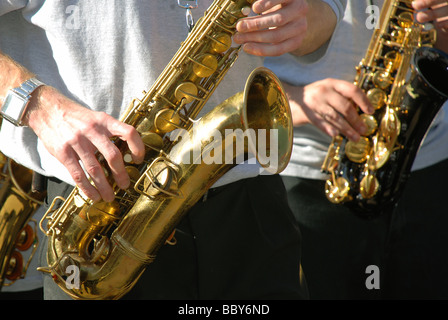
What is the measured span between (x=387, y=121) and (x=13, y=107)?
5.26 ft

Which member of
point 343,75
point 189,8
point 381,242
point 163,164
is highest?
point 189,8

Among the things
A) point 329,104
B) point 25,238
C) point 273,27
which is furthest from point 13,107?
point 329,104

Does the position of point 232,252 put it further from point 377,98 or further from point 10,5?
point 10,5

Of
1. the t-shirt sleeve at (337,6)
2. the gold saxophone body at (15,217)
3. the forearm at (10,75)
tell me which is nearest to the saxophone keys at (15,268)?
the gold saxophone body at (15,217)

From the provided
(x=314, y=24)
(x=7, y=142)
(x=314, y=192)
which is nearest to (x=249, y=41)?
(x=314, y=24)

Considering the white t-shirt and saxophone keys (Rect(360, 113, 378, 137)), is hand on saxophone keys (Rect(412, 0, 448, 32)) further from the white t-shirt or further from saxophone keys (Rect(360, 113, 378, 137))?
saxophone keys (Rect(360, 113, 378, 137))

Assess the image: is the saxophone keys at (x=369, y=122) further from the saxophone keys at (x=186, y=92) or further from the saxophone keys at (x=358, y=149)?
the saxophone keys at (x=186, y=92)

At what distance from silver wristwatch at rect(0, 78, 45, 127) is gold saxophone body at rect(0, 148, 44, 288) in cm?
79

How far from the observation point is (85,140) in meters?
1.79

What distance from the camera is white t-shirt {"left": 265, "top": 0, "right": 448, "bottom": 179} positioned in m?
2.93

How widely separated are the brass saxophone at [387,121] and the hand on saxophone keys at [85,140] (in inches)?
51.1

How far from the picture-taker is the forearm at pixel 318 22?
99.5 inches

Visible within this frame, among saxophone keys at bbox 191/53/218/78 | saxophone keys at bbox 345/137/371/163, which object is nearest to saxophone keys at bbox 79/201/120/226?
saxophone keys at bbox 191/53/218/78

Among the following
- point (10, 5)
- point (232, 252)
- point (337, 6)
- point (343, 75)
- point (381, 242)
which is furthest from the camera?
point (381, 242)
